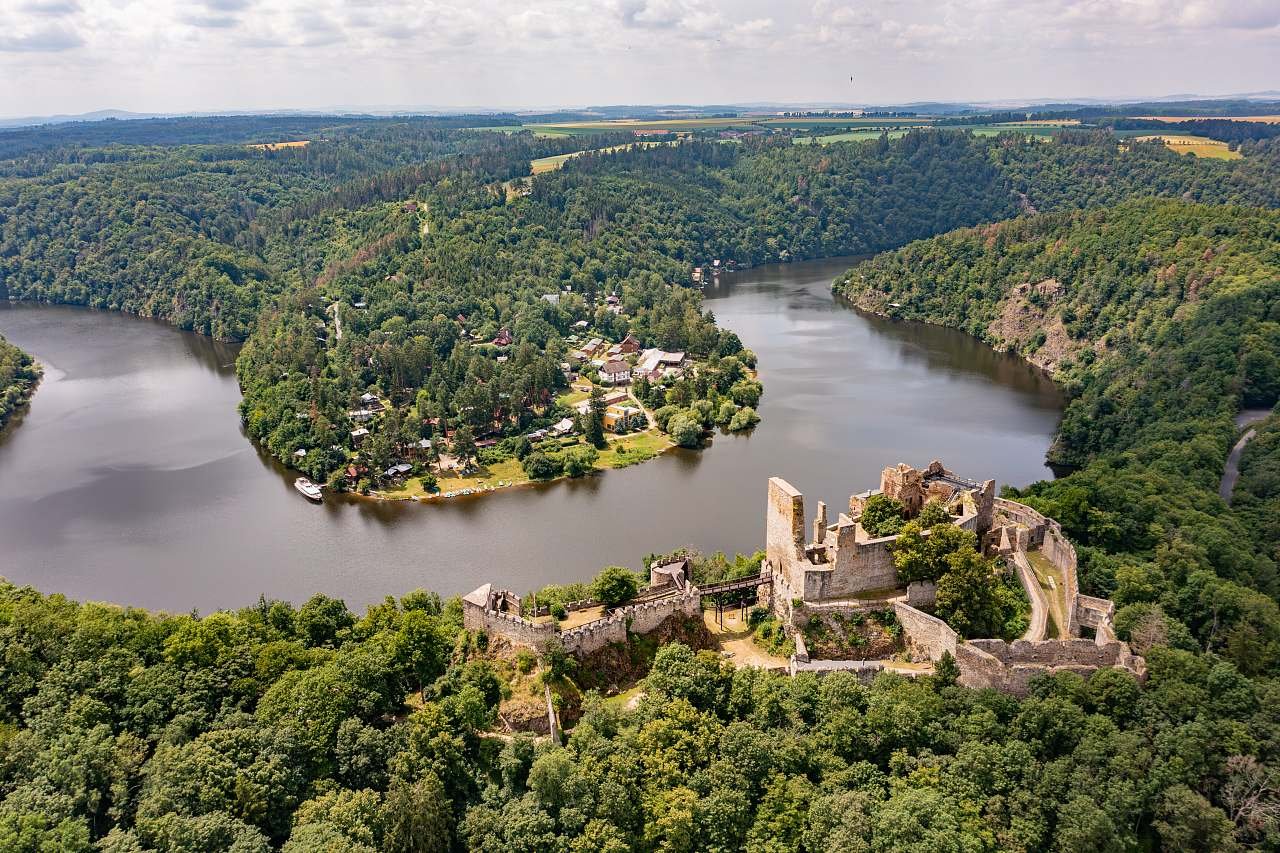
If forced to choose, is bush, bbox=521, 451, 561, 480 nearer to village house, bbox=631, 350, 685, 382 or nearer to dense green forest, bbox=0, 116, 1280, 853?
dense green forest, bbox=0, 116, 1280, 853

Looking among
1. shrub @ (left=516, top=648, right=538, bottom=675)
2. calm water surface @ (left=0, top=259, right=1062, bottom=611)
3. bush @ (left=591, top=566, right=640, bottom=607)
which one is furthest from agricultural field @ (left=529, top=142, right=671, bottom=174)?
shrub @ (left=516, top=648, right=538, bottom=675)

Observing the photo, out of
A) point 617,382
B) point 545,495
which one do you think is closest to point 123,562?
point 545,495

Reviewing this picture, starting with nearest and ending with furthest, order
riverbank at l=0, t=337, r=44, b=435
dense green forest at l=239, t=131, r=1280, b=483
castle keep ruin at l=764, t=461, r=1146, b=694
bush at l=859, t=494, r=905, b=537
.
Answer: castle keep ruin at l=764, t=461, r=1146, b=694 → bush at l=859, t=494, r=905, b=537 → dense green forest at l=239, t=131, r=1280, b=483 → riverbank at l=0, t=337, r=44, b=435

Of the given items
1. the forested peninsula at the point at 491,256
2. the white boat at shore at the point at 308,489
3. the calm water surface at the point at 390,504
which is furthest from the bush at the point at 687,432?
the white boat at shore at the point at 308,489

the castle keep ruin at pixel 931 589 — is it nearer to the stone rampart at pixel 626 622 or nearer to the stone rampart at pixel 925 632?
the stone rampart at pixel 925 632

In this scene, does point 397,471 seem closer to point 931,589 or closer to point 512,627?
point 512,627
